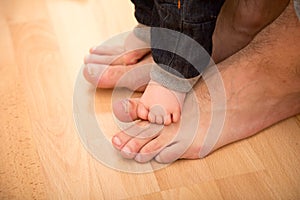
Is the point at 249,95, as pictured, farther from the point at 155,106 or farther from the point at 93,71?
the point at 93,71

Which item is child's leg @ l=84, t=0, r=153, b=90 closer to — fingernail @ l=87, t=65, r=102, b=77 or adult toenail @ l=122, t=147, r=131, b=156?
fingernail @ l=87, t=65, r=102, b=77

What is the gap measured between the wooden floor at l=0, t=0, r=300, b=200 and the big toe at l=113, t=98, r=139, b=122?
5cm

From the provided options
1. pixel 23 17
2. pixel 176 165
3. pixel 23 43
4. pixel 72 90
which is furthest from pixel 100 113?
pixel 23 17

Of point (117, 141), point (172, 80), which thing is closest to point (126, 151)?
point (117, 141)

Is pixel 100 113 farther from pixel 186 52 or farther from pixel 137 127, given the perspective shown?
pixel 186 52

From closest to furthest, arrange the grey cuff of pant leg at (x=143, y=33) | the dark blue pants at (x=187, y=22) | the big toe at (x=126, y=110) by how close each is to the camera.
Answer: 1. the dark blue pants at (x=187, y=22)
2. the big toe at (x=126, y=110)
3. the grey cuff of pant leg at (x=143, y=33)

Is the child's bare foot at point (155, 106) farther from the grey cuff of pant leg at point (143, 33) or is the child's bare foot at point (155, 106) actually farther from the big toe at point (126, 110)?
the grey cuff of pant leg at point (143, 33)

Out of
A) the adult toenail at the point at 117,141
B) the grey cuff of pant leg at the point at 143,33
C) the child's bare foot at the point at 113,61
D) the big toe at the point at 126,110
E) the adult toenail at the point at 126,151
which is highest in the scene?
the grey cuff of pant leg at the point at 143,33

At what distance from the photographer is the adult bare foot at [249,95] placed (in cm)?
94

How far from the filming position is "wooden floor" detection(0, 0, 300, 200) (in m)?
0.90

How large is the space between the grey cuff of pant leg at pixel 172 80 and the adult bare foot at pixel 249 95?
0.03 meters

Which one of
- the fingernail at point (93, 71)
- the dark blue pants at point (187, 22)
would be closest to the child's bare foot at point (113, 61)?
the fingernail at point (93, 71)

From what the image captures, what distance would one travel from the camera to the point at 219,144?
0.96 metres

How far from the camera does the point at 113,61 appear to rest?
110 cm
